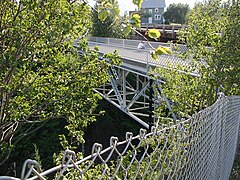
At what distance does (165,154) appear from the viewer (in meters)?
1.61

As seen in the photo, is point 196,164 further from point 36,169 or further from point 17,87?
point 17,87

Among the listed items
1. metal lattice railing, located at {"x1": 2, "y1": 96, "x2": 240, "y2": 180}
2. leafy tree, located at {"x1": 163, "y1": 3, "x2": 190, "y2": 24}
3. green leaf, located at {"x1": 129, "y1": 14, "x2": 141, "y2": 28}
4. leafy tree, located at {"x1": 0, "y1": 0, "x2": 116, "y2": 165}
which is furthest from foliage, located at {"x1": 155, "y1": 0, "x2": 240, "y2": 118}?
leafy tree, located at {"x1": 163, "y1": 3, "x2": 190, "y2": 24}

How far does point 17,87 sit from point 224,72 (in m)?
3.16

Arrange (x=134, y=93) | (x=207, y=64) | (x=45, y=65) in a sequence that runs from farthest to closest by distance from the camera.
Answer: (x=134, y=93) → (x=45, y=65) → (x=207, y=64)

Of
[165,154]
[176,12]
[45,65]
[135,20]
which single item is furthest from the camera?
[176,12]

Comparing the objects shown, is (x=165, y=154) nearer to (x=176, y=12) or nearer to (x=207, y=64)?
(x=207, y=64)

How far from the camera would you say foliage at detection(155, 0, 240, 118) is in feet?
14.6

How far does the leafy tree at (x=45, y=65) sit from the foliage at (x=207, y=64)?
153 cm

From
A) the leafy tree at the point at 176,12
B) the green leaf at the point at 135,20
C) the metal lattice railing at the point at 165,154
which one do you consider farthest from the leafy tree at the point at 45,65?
the leafy tree at the point at 176,12

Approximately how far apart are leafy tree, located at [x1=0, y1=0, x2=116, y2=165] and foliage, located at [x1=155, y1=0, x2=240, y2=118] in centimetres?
153

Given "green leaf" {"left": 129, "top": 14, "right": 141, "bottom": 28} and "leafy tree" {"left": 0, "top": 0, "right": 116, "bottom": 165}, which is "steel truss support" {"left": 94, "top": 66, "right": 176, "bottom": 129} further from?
"green leaf" {"left": 129, "top": 14, "right": 141, "bottom": 28}

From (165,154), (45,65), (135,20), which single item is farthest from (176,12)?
(135,20)

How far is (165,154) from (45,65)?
390 cm

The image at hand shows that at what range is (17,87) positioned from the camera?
5.02 m
